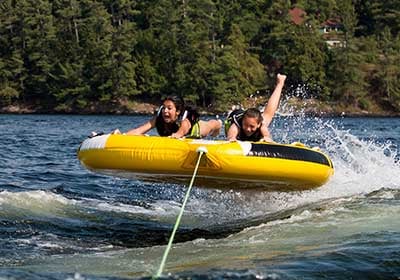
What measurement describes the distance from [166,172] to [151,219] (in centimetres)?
128

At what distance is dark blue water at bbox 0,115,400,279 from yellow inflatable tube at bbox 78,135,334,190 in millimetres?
532

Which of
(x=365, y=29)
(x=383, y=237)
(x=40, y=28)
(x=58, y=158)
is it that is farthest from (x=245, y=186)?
(x=365, y=29)

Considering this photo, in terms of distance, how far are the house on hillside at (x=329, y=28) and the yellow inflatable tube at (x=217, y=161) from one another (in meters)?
65.2

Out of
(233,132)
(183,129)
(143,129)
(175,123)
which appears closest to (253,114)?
(233,132)

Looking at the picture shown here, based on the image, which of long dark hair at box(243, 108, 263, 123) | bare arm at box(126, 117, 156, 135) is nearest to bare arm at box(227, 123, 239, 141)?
long dark hair at box(243, 108, 263, 123)

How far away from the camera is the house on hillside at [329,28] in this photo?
75.3m

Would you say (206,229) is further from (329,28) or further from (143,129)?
(329,28)

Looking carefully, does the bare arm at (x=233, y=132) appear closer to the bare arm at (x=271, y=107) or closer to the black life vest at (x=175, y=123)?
the black life vest at (x=175, y=123)

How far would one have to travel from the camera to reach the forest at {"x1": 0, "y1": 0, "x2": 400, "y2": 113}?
6725 cm

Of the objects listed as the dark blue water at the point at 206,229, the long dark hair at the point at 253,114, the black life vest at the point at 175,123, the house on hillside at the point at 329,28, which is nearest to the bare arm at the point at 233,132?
the long dark hair at the point at 253,114

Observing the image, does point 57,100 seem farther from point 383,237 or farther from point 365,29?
point 383,237

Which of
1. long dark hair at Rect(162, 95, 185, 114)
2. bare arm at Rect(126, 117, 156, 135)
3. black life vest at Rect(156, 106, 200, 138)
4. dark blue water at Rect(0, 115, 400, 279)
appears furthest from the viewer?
bare arm at Rect(126, 117, 156, 135)

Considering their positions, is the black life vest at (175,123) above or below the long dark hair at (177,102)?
below

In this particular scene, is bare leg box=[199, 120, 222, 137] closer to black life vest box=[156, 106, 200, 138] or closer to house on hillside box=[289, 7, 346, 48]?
black life vest box=[156, 106, 200, 138]
